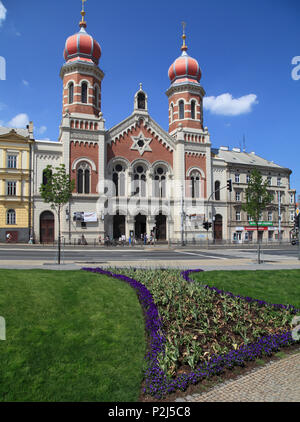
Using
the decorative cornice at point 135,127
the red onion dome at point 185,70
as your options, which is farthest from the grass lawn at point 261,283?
the red onion dome at point 185,70

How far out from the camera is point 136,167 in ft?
145

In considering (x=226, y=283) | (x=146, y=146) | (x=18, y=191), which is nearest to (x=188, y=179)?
(x=146, y=146)

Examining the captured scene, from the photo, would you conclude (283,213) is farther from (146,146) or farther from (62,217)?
(62,217)

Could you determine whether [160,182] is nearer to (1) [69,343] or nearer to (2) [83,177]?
(2) [83,177]

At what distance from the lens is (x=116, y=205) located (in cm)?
4194

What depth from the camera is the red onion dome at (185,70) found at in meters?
49.4

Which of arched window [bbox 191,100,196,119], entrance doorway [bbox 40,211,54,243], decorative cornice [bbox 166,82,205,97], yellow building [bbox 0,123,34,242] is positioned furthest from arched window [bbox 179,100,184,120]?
entrance doorway [bbox 40,211,54,243]

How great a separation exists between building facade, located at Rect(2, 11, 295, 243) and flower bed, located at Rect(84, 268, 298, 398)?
94.6 ft

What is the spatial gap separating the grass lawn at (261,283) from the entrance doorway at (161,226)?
31766 millimetres

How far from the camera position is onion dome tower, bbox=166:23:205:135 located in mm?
48634

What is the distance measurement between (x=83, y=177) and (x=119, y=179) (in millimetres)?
5188

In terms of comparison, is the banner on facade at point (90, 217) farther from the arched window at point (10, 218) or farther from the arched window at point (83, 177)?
the arched window at point (10, 218)

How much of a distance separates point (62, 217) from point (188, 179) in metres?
18.8

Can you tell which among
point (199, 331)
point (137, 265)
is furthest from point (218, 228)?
point (199, 331)
